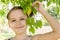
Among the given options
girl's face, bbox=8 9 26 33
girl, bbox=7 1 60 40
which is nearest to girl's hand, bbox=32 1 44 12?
girl, bbox=7 1 60 40

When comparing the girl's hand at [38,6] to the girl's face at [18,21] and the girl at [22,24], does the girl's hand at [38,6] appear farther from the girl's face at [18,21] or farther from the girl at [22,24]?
the girl's face at [18,21]

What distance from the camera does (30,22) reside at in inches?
43.4

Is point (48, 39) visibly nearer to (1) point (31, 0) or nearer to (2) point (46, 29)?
(1) point (31, 0)

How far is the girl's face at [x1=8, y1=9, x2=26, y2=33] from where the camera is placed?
3.79ft

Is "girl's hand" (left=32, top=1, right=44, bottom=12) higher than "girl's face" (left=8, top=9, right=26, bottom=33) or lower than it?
higher

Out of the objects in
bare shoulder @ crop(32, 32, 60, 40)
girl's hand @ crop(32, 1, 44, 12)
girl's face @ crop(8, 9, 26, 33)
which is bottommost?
bare shoulder @ crop(32, 32, 60, 40)

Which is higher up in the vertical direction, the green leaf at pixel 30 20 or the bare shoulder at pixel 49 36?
the green leaf at pixel 30 20

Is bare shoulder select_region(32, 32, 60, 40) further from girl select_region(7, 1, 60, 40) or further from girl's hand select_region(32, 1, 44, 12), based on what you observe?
girl's hand select_region(32, 1, 44, 12)

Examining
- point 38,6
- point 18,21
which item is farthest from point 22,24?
point 38,6

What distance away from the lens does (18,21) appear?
1162mm

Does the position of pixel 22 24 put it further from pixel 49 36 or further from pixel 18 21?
pixel 49 36

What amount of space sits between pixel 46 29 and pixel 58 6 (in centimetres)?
126

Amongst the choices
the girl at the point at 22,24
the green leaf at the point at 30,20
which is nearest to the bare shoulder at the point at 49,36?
the girl at the point at 22,24

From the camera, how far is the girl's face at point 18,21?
3.79 ft
